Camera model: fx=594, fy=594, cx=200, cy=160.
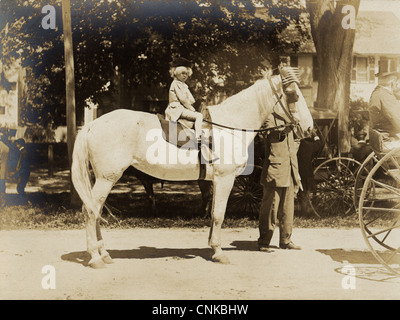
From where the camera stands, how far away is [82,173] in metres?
7.16

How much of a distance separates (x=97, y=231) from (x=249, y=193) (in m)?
3.78

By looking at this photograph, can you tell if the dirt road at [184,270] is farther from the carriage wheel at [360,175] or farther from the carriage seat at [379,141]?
the carriage seat at [379,141]

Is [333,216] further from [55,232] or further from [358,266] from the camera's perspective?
[55,232]

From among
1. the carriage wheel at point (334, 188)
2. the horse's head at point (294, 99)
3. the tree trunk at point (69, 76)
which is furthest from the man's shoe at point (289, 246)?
the tree trunk at point (69, 76)

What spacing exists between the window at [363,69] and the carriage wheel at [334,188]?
12.0m

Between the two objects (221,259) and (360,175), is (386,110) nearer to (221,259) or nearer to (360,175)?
(360,175)

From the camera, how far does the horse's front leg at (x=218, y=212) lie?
7.32m

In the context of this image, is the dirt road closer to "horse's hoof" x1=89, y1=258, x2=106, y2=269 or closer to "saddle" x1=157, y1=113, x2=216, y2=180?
"horse's hoof" x1=89, y1=258, x2=106, y2=269

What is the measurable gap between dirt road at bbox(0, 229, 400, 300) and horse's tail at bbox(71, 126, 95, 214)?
2.64ft

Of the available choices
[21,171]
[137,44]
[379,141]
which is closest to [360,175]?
[379,141]

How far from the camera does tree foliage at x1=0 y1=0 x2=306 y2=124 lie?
10930 millimetres

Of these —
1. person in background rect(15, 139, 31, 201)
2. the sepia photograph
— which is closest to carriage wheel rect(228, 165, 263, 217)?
the sepia photograph

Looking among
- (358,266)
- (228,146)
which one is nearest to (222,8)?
(228,146)

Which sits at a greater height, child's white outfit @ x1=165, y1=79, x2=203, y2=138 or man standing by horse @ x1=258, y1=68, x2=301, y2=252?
child's white outfit @ x1=165, y1=79, x2=203, y2=138
